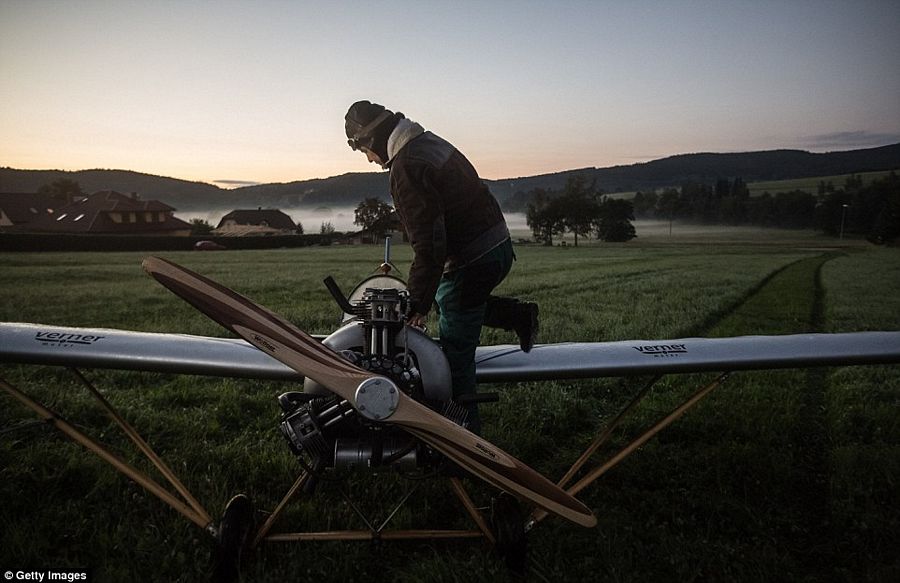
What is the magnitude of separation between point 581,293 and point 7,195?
19770 mm

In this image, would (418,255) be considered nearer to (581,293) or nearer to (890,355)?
(890,355)

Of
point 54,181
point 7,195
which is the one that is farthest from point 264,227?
point 7,195

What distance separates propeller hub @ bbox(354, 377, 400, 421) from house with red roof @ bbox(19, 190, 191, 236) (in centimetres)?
2122

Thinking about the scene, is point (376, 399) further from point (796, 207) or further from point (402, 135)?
point (796, 207)

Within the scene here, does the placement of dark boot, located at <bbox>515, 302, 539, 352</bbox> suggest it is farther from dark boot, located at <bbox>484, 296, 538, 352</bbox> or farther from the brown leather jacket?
the brown leather jacket

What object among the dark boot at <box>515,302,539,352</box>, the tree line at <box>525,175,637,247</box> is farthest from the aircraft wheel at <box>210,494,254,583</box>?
the tree line at <box>525,175,637,247</box>

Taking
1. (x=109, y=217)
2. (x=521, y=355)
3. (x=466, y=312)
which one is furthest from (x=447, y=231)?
(x=109, y=217)

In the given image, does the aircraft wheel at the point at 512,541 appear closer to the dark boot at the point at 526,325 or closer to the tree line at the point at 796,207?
the dark boot at the point at 526,325

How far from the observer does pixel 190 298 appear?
2.62 meters

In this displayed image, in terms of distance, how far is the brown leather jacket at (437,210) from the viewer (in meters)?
3.40

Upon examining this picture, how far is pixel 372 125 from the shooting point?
376 centimetres

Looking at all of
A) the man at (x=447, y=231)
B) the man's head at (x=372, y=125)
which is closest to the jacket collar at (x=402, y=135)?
the man at (x=447, y=231)

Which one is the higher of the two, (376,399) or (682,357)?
(376,399)

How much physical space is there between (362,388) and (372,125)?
7.07 feet
